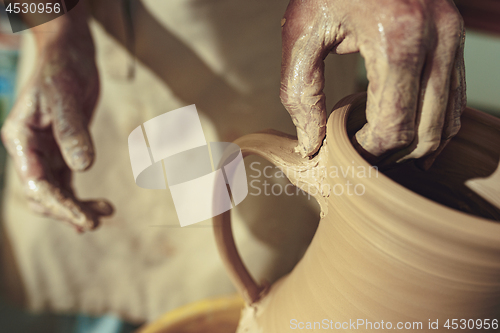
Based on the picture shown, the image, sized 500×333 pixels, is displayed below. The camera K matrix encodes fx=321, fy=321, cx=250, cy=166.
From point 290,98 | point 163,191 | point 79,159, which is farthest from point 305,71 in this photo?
point 163,191

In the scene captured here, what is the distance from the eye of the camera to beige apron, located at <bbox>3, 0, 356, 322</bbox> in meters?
0.78

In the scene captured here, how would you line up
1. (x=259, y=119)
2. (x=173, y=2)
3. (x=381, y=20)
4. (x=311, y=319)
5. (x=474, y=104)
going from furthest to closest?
(x=474, y=104) < (x=259, y=119) < (x=173, y=2) < (x=311, y=319) < (x=381, y=20)

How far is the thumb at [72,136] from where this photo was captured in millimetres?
533

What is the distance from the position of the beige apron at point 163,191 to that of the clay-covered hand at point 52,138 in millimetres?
241

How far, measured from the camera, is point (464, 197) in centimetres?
56

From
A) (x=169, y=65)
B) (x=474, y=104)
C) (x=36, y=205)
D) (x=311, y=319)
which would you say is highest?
(x=169, y=65)

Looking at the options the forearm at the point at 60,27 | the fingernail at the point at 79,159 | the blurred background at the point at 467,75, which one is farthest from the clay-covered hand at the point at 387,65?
the blurred background at the point at 467,75

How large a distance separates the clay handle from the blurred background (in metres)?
0.76

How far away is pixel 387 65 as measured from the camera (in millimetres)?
357

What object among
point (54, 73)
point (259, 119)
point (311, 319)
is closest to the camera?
point (311, 319)

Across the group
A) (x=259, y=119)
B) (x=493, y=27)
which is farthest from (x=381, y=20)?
(x=493, y=27)

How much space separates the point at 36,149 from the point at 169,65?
0.38m

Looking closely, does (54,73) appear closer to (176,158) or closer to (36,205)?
(36,205)

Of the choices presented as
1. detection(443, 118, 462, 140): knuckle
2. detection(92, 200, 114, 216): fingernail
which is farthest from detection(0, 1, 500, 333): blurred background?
detection(443, 118, 462, 140): knuckle
